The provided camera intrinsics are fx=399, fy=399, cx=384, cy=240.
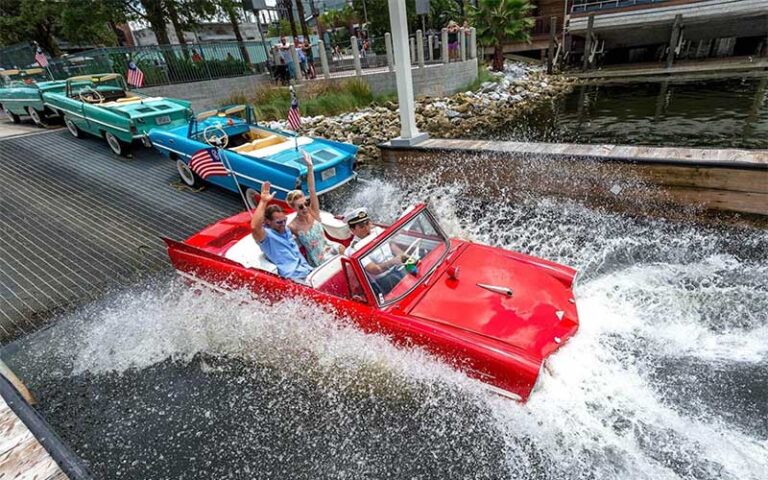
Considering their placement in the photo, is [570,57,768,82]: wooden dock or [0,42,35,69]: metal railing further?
[570,57,768,82]: wooden dock

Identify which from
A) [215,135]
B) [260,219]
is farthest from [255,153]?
[260,219]

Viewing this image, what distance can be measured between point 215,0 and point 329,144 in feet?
50.0

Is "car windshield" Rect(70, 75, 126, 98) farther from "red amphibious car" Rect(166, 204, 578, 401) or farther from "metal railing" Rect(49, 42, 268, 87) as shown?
"red amphibious car" Rect(166, 204, 578, 401)

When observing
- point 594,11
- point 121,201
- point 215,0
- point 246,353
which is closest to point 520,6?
point 594,11

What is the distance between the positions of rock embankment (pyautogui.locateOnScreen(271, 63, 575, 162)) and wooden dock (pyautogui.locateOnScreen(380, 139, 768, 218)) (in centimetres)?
403

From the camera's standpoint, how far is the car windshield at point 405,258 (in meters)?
3.43

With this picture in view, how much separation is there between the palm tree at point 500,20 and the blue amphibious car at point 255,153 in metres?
16.7

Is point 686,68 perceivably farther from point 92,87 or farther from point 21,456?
point 21,456

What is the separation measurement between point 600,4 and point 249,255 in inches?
1103

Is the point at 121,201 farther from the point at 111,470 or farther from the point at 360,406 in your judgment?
the point at 360,406

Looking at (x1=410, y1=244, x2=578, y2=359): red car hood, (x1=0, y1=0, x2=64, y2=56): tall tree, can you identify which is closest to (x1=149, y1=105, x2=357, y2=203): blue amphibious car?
(x1=410, y1=244, x2=578, y2=359): red car hood

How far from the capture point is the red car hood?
3.13 metres

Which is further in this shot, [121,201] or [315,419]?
[121,201]

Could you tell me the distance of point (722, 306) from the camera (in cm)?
417
